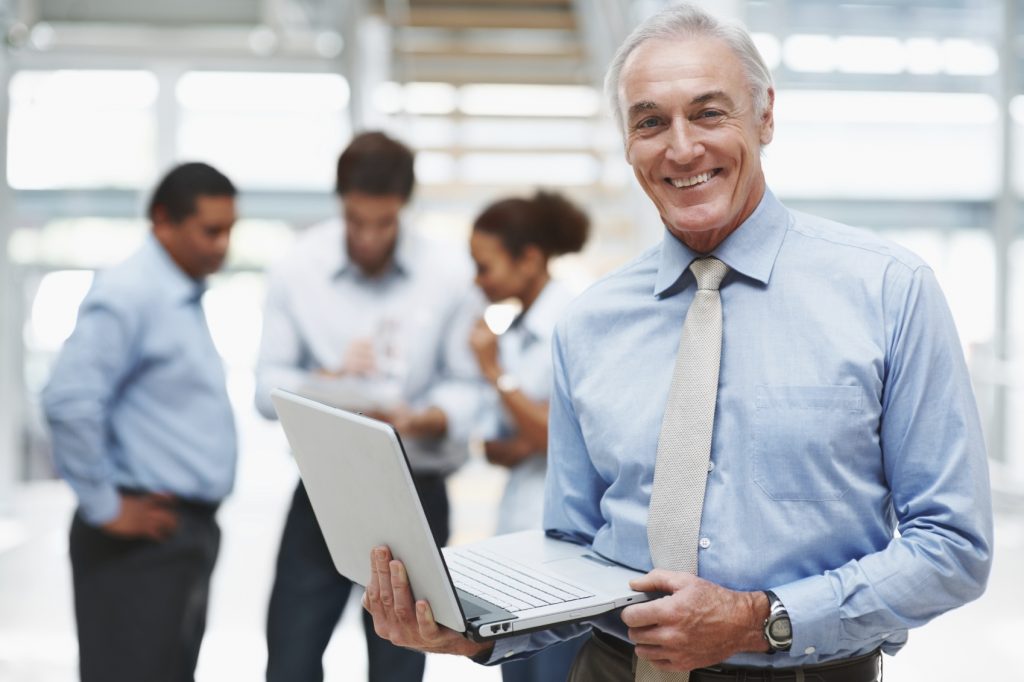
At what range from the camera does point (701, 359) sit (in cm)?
134

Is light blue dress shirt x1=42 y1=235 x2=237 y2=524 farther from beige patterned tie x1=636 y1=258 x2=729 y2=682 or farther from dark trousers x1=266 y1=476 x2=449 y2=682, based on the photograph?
beige patterned tie x1=636 y1=258 x2=729 y2=682

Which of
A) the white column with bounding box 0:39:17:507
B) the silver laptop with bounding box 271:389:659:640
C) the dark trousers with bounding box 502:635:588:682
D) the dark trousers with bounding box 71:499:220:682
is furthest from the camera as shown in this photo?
the white column with bounding box 0:39:17:507

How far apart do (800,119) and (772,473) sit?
17.2ft

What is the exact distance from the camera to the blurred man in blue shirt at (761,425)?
1225mm

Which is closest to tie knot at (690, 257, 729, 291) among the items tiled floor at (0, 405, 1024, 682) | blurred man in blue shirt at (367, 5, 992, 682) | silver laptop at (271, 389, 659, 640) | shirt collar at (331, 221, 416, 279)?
blurred man in blue shirt at (367, 5, 992, 682)

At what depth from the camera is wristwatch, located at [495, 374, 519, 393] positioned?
2541 millimetres

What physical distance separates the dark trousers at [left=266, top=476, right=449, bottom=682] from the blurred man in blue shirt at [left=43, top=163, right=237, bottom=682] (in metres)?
0.19

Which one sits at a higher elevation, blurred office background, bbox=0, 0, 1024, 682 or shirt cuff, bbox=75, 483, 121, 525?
blurred office background, bbox=0, 0, 1024, 682

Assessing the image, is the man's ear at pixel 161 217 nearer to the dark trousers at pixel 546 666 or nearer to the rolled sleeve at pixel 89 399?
the rolled sleeve at pixel 89 399

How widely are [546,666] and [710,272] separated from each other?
119 cm

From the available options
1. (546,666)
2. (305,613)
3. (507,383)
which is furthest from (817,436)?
(305,613)

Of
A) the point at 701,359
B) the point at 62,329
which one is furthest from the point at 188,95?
the point at 701,359

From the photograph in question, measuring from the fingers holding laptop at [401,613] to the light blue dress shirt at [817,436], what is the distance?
0.42 ft

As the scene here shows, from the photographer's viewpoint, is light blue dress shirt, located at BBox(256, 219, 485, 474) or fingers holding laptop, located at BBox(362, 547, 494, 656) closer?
fingers holding laptop, located at BBox(362, 547, 494, 656)
